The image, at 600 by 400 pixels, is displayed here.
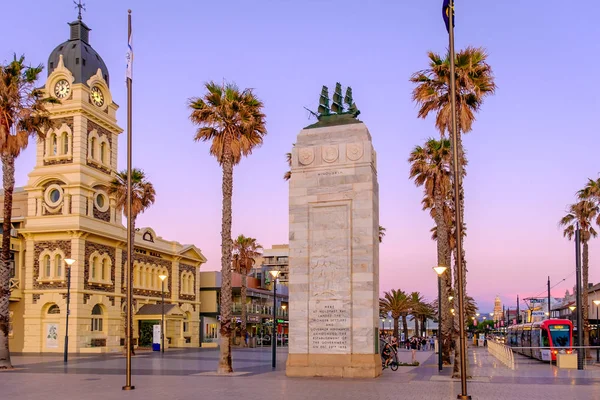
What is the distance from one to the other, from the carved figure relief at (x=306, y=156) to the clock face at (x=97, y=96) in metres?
31.2

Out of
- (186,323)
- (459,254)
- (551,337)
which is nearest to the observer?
(459,254)

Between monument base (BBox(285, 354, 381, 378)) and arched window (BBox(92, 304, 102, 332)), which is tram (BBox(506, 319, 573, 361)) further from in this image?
arched window (BBox(92, 304, 102, 332))

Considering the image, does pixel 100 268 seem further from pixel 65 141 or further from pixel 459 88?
pixel 459 88

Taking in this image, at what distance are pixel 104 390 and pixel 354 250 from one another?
395 inches

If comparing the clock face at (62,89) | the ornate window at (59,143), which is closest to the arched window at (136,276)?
the ornate window at (59,143)

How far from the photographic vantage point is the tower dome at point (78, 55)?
51562 mm

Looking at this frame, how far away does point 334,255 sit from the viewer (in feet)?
82.9

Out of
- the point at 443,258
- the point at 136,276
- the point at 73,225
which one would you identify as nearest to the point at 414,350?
the point at 443,258

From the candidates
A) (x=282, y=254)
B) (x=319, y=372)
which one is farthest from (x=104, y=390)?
(x=282, y=254)

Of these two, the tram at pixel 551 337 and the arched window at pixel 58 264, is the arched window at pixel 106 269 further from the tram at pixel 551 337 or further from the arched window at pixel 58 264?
the tram at pixel 551 337

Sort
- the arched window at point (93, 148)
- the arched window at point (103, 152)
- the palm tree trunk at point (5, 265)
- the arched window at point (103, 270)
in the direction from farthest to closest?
the arched window at point (103, 152) → the arched window at point (93, 148) → the arched window at point (103, 270) → the palm tree trunk at point (5, 265)

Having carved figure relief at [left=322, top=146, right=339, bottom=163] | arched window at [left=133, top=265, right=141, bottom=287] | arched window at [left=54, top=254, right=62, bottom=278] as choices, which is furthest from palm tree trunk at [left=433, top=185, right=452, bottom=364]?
arched window at [left=133, top=265, right=141, bottom=287]

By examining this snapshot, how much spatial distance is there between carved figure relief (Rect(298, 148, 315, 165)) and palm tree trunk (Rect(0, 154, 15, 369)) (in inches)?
602

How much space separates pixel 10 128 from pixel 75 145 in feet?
56.6
